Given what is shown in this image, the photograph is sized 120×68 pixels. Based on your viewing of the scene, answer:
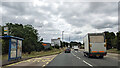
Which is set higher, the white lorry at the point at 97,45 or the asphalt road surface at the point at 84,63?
the white lorry at the point at 97,45

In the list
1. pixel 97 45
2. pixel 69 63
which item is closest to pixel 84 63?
pixel 69 63

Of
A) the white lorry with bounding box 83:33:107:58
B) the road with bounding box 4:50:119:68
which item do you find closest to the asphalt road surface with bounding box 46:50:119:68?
the road with bounding box 4:50:119:68

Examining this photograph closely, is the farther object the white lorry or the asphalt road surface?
the white lorry

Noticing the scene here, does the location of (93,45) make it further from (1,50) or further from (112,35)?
(112,35)

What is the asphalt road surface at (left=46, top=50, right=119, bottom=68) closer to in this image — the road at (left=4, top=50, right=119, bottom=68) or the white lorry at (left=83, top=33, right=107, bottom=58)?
the road at (left=4, top=50, right=119, bottom=68)

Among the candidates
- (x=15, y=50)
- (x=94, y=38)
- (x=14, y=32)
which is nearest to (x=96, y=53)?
(x=94, y=38)

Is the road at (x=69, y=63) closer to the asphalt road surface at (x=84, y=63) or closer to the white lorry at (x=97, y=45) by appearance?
the asphalt road surface at (x=84, y=63)

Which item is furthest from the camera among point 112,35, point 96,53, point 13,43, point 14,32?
point 112,35

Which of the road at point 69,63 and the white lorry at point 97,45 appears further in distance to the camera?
the white lorry at point 97,45

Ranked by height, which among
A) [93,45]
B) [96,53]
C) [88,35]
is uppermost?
[88,35]

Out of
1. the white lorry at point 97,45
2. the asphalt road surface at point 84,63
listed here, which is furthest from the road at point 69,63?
the white lorry at point 97,45

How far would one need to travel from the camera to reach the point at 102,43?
1722 centimetres

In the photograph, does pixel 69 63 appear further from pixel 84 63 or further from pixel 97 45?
pixel 97 45

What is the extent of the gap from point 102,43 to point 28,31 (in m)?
26.7
